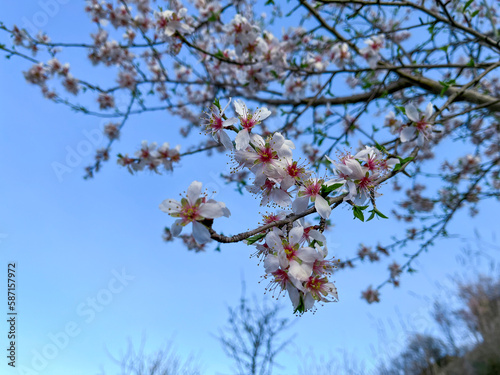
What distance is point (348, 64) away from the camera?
301 cm

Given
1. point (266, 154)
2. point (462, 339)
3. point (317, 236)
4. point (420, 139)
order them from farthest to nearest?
point (462, 339)
point (420, 139)
point (266, 154)
point (317, 236)

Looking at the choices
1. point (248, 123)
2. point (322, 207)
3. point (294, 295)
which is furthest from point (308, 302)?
point (248, 123)

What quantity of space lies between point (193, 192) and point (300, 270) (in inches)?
14.7

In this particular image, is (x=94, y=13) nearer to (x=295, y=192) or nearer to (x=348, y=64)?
A: (x=348, y=64)

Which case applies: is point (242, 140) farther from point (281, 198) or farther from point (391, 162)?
point (391, 162)

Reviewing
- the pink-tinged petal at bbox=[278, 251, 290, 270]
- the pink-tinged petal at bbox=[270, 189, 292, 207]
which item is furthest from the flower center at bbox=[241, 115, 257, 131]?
the pink-tinged petal at bbox=[278, 251, 290, 270]

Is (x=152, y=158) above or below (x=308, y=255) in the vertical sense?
above

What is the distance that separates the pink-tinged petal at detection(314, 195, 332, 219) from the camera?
0.98 m

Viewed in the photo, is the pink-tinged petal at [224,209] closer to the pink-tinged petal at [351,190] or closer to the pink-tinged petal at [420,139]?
the pink-tinged petal at [351,190]

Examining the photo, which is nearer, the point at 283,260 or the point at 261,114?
the point at 283,260

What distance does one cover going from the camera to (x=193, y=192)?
96cm

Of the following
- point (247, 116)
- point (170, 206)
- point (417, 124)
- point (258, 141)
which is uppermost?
point (417, 124)

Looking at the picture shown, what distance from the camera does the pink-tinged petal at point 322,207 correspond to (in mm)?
984

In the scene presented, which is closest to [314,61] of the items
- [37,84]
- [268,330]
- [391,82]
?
[391,82]
